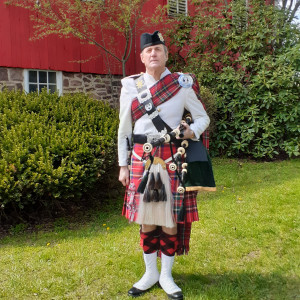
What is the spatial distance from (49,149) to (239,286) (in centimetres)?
272

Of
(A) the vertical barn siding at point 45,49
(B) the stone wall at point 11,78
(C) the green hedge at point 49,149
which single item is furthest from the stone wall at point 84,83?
(C) the green hedge at point 49,149

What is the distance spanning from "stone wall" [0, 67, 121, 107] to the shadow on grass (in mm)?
6185

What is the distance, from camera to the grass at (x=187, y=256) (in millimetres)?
2971

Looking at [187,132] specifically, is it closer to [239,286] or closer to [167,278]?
[167,278]

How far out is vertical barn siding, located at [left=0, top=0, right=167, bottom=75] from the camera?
26.2 feet

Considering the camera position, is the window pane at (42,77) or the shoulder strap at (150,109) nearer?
the shoulder strap at (150,109)

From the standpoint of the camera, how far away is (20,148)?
4285 millimetres

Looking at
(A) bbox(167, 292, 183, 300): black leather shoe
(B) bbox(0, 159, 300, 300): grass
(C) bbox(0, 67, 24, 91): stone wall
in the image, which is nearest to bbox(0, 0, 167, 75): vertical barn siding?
(C) bbox(0, 67, 24, 91): stone wall

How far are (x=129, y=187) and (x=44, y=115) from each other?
115 inches

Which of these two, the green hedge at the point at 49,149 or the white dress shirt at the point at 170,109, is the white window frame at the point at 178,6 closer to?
the green hedge at the point at 49,149

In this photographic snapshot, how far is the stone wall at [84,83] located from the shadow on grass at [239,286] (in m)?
6.18

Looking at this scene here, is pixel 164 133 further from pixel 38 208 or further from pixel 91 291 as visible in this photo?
pixel 38 208

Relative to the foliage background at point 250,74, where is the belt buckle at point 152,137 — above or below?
below

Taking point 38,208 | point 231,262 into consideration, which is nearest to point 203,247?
point 231,262
